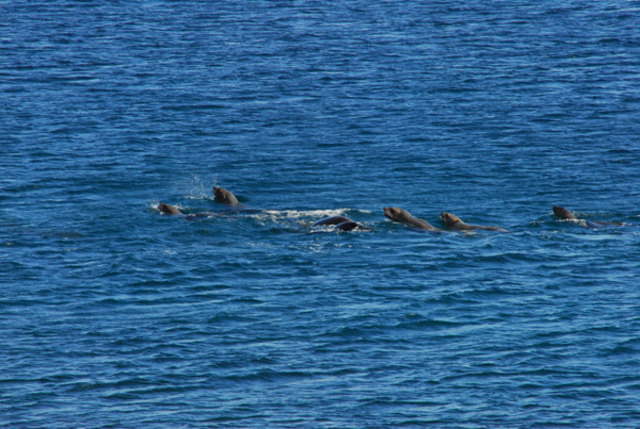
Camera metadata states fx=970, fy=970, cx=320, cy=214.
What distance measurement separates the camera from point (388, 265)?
22.3m

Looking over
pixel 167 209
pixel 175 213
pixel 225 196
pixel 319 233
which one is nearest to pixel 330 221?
pixel 319 233

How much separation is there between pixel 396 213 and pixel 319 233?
86.2 inches

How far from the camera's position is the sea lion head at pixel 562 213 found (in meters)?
25.2

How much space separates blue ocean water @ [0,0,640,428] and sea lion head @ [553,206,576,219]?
0.57 metres

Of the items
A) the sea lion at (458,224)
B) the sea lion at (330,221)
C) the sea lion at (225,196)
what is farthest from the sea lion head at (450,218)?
the sea lion at (225,196)

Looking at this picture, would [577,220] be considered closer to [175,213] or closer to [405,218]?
[405,218]

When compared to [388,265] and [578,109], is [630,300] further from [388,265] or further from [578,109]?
[578,109]

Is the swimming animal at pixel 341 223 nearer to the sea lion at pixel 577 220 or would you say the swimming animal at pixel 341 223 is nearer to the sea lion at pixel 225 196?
the sea lion at pixel 225 196

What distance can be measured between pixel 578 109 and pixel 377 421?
25.7m

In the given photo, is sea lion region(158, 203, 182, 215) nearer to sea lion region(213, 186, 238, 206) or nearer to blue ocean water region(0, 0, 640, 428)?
blue ocean water region(0, 0, 640, 428)

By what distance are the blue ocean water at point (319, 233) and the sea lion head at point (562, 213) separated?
1.88 feet

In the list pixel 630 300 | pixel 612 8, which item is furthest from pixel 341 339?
pixel 612 8

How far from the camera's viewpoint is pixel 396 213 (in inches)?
989

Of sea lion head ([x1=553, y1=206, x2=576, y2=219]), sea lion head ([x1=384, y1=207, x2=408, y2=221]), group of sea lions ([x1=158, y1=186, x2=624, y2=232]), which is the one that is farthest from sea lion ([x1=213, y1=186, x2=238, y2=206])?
sea lion head ([x1=553, y1=206, x2=576, y2=219])
